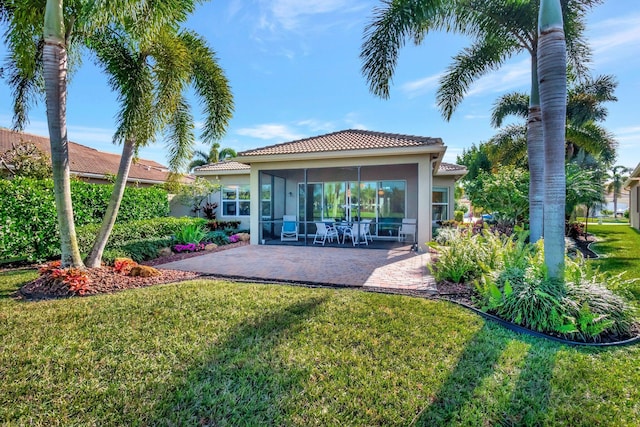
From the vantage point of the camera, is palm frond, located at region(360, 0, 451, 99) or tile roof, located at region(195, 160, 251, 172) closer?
palm frond, located at region(360, 0, 451, 99)

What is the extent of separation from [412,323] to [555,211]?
2.92 meters

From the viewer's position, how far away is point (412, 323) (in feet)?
14.6

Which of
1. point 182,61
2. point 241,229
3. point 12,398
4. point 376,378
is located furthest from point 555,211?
point 241,229

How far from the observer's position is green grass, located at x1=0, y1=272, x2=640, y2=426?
268 centimetres

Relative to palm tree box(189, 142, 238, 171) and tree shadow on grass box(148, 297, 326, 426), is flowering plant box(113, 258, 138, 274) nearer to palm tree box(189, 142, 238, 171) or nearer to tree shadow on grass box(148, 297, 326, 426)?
tree shadow on grass box(148, 297, 326, 426)

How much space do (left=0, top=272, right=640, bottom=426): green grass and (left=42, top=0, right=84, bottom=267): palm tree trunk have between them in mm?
1767

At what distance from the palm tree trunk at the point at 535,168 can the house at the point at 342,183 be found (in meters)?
2.52

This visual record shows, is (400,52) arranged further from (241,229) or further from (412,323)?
(241,229)

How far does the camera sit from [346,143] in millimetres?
12992

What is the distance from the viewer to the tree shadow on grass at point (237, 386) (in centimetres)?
266

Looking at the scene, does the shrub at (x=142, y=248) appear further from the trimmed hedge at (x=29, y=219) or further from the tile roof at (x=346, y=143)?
the tile roof at (x=346, y=143)

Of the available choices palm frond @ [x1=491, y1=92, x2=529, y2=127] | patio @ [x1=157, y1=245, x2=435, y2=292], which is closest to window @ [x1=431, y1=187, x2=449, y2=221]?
palm frond @ [x1=491, y1=92, x2=529, y2=127]

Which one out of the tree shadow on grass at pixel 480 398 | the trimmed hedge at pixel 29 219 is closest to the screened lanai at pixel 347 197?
the trimmed hedge at pixel 29 219

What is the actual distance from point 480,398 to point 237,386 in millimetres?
2317
